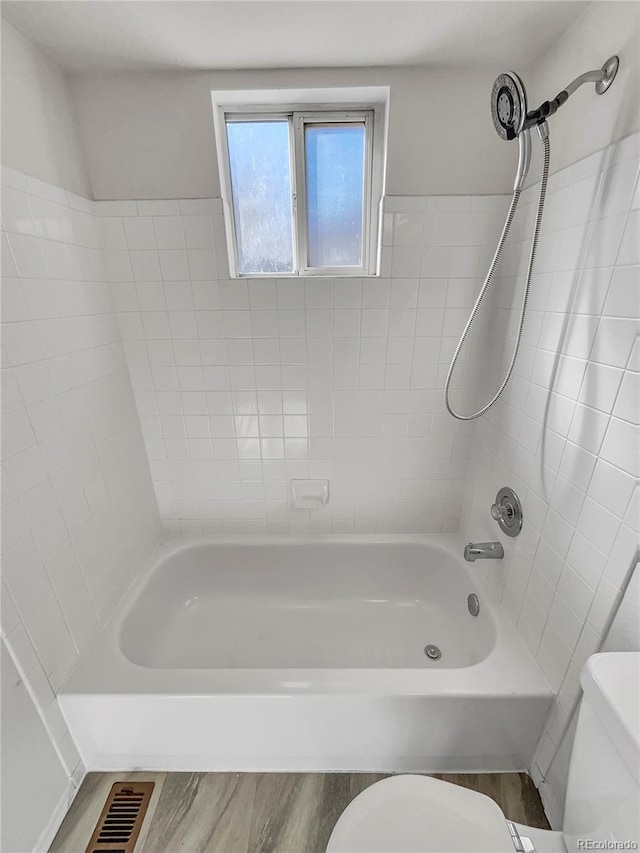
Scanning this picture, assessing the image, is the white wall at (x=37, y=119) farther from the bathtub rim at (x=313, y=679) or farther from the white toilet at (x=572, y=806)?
the white toilet at (x=572, y=806)

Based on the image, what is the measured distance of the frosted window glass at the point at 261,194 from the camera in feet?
4.35

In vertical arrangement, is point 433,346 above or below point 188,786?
above

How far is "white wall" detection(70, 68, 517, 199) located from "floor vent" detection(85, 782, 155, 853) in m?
1.92

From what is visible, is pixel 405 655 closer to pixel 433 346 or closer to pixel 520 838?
pixel 520 838

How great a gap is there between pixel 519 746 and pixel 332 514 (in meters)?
0.98

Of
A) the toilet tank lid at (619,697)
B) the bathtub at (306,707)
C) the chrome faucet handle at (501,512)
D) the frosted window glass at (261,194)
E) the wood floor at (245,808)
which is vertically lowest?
the wood floor at (245,808)

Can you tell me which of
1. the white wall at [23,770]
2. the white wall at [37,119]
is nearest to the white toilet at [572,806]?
the white wall at [23,770]

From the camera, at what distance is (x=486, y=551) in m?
1.27

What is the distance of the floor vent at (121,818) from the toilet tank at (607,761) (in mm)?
1096

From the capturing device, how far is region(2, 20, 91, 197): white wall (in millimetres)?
935

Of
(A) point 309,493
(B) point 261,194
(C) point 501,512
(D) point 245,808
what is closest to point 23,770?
(D) point 245,808

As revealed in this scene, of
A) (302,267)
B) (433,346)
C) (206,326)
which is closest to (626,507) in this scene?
(433,346)

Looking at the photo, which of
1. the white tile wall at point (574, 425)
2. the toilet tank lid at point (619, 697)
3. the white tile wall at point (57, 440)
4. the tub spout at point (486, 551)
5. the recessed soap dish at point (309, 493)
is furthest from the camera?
the recessed soap dish at point (309, 493)

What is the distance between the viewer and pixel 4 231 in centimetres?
89
